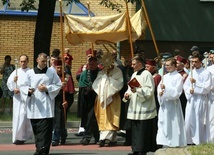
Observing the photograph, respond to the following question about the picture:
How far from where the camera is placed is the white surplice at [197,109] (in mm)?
16297

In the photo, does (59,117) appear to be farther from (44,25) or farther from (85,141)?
(44,25)

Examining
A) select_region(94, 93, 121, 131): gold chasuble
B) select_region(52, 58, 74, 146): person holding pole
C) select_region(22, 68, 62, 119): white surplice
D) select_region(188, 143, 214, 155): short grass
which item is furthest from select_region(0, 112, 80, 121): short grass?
select_region(188, 143, 214, 155): short grass

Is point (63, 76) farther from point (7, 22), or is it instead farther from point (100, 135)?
point (7, 22)

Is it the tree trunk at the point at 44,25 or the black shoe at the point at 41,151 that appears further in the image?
the tree trunk at the point at 44,25

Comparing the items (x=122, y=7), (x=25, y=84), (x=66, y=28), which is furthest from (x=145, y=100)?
(x=122, y=7)

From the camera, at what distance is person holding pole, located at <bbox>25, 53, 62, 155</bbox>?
50.9 ft

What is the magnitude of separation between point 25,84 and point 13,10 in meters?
14.4

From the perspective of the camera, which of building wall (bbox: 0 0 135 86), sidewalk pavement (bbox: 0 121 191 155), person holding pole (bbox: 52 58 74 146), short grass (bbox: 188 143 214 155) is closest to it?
short grass (bbox: 188 143 214 155)

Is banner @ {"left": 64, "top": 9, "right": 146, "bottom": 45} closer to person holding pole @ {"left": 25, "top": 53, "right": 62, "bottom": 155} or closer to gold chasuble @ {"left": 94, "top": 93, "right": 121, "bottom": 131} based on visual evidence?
gold chasuble @ {"left": 94, "top": 93, "right": 121, "bottom": 131}

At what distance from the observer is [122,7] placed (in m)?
29.3

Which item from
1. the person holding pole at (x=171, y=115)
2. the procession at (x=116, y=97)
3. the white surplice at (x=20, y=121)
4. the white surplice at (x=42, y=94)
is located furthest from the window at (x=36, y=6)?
the person holding pole at (x=171, y=115)

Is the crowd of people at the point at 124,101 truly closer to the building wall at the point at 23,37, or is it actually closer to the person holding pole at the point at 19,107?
the person holding pole at the point at 19,107

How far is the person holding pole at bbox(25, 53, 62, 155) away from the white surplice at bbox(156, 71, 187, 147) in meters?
2.05

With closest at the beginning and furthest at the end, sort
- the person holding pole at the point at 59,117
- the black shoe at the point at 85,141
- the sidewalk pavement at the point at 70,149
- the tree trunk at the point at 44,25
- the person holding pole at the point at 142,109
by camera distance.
Result: the person holding pole at the point at 142,109 → the sidewalk pavement at the point at 70,149 → the person holding pole at the point at 59,117 → the black shoe at the point at 85,141 → the tree trunk at the point at 44,25
